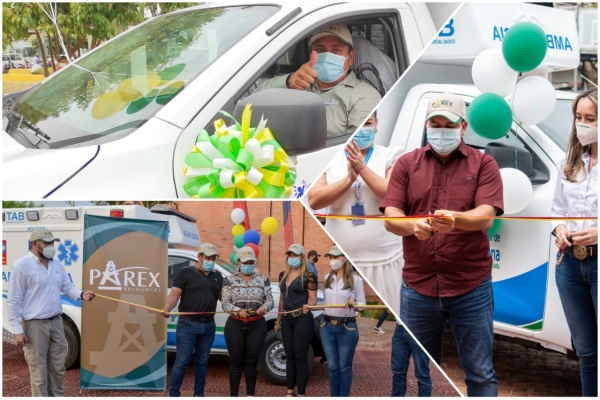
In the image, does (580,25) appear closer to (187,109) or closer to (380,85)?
(380,85)

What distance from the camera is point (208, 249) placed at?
283cm

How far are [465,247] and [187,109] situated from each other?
1.13 m

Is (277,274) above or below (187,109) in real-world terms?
below

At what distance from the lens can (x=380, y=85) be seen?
307 centimetres

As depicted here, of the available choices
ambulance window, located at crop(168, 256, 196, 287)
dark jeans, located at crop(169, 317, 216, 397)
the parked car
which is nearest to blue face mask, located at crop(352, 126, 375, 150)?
the parked car

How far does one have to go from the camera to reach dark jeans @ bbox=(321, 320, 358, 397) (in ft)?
9.41

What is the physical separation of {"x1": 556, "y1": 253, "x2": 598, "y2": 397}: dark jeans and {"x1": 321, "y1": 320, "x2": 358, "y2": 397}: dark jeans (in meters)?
0.84

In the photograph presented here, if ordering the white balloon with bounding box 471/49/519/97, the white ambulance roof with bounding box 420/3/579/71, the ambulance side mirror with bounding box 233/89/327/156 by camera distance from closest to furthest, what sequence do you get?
1. the ambulance side mirror with bounding box 233/89/327/156
2. the white balloon with bounding box 471/49/519/97
3. the white ambulance roof with bounding box 420/3/579/71

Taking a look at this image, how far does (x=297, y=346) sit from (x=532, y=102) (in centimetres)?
129

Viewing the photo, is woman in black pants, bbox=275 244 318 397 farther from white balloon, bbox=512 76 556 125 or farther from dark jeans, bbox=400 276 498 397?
white balloon, bbox=512 76 556 125

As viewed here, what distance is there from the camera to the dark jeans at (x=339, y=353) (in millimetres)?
2867

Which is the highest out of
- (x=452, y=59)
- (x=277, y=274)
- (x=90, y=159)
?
(x=452, y=59)

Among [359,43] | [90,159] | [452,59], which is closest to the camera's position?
[90,159]

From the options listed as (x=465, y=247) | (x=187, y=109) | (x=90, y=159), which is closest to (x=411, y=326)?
(x=465, y=247)
